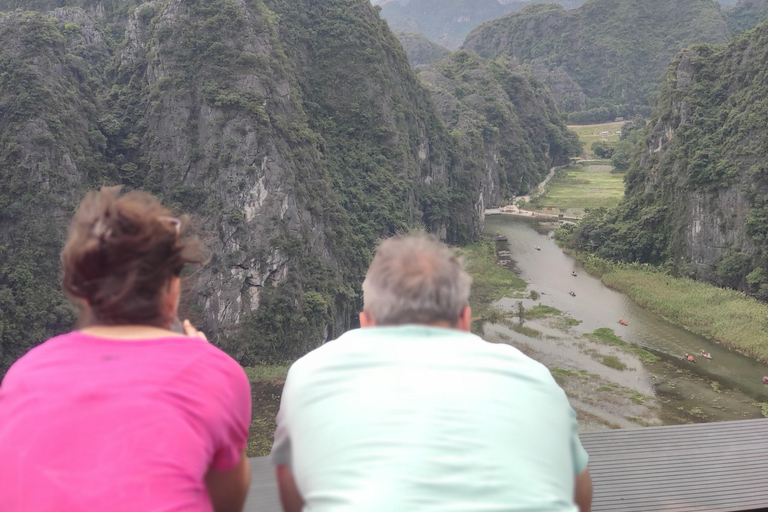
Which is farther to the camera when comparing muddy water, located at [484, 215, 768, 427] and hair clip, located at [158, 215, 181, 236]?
muddy water, located at [484, 215, 768, 427]

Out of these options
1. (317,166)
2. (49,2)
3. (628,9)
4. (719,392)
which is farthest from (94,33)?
(628,9)

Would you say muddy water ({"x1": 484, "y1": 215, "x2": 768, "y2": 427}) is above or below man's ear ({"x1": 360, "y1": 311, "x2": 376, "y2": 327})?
below

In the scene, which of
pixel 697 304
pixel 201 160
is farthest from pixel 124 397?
pixel 697 304

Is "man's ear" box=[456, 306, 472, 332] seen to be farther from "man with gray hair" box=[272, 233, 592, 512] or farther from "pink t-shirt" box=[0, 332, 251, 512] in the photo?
"pink t-shirt" box=[0, 332, 251, 512]

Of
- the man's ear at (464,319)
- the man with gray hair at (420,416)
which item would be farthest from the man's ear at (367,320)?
the man's ear at (464,319)

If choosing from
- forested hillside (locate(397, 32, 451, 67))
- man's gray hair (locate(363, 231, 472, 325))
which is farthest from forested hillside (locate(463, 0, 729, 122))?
man's gray hair (locate(363, 231, 472, 325))
